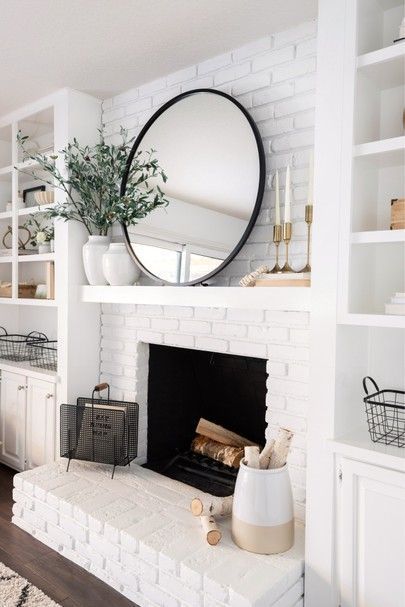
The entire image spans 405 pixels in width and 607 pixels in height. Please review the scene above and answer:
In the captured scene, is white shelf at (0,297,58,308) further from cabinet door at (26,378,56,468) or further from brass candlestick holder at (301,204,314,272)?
brass candlestick holder at (301,204,314,272)

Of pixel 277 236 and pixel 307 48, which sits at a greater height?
pixel 307 48

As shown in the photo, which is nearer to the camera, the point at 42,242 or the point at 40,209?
the point at 40,209

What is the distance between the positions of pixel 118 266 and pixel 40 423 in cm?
117

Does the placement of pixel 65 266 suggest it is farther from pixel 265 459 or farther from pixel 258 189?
pixel 265 459

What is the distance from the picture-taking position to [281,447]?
76.8 inches

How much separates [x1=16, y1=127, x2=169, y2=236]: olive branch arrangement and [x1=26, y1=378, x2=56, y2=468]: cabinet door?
1028 mm

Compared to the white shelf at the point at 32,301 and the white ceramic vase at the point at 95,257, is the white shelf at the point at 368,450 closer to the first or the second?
the white ceramic vase at the point at 95,257

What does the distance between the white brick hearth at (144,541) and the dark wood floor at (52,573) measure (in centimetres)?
4

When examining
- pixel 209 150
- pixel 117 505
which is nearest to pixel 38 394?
pixel 117 505

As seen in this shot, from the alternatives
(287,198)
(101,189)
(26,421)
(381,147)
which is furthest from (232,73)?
(26,421)

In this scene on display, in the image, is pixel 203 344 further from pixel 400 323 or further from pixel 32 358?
pixel 32 358

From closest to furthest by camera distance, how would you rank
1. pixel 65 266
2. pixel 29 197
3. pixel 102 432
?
pixel 102 432 → pixel 65 266 → pixel 29 197

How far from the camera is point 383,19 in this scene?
1839 mm

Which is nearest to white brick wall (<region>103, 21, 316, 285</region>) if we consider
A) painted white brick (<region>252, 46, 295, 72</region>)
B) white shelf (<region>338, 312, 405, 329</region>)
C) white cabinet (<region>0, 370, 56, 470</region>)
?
painted white brick (<region>252, 46, 295, 72</region>)
